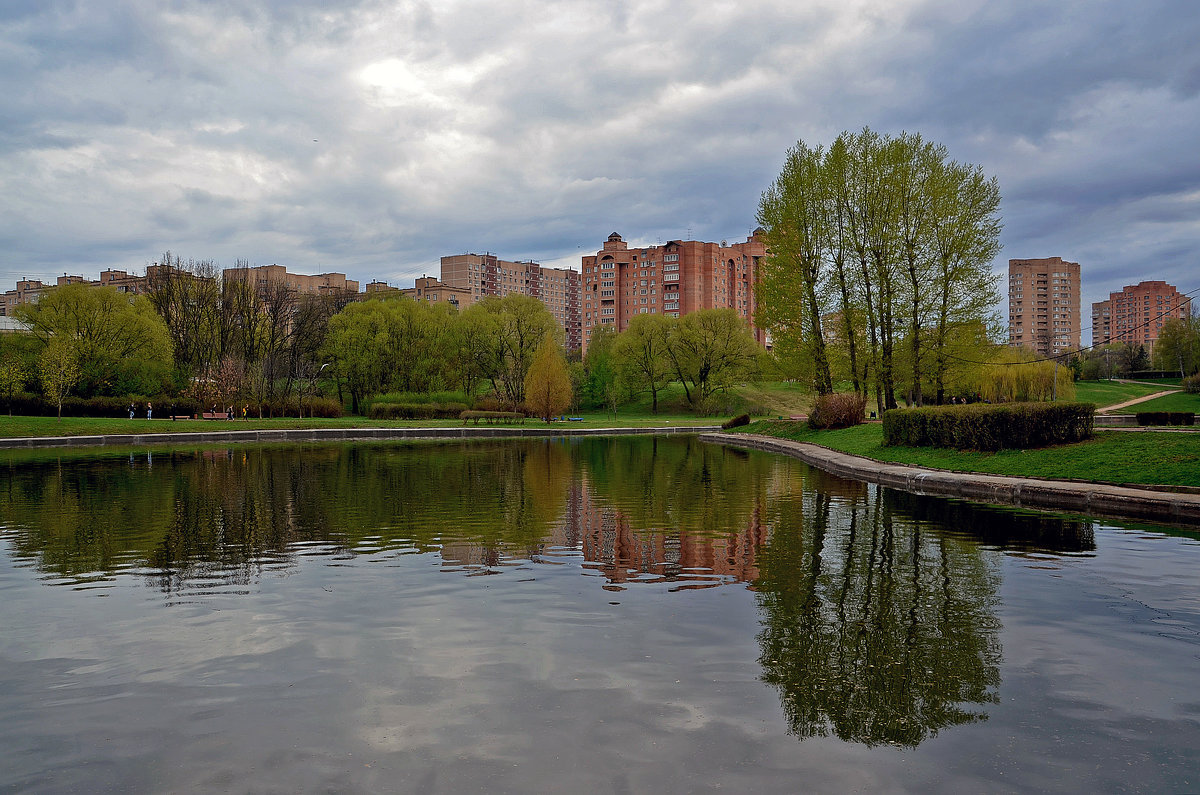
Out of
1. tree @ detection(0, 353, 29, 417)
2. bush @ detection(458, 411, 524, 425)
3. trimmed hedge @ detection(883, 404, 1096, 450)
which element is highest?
tree @ detection(0, 353, 29, 417)

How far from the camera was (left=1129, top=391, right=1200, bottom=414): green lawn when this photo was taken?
56.5m

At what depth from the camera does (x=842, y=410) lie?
1517 inches

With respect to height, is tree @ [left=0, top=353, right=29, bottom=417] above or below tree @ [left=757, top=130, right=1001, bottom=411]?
below

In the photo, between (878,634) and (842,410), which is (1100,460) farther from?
(842,410)

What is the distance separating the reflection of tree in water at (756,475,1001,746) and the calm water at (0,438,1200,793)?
1.3 inches

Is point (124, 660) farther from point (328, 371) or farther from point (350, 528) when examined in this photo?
point (328, 371)

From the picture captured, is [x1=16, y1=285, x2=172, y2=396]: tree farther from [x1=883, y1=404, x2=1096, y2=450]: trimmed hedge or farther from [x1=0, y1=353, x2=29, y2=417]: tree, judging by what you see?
[x1=883, y1=404, x2=1096, y2=450]: trimmed hedge

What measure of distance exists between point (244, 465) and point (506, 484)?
40.5 ft

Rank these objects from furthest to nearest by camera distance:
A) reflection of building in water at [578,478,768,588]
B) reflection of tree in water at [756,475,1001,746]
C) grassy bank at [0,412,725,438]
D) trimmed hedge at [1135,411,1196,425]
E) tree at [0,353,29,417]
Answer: tree at [0,353,29,417]
grassy bank at [0,412,725,438]
trimmed hedge at [1135,411,1196,425]
reflection of building in water at [578,478,768,588]
reflection of tree in water at [756,475,1001,746]

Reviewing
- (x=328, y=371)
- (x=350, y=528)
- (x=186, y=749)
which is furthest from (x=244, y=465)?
(x=328, y=371)

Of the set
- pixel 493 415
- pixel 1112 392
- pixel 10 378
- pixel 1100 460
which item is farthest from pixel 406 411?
pixel 1112 392

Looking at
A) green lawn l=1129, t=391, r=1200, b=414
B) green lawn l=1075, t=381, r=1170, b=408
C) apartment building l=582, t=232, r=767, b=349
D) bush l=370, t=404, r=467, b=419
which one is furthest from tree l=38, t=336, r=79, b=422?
apartment building l=582, t=232, r=767, b=349

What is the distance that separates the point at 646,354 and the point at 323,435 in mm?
46448

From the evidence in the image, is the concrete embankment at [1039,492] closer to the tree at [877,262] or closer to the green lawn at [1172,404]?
the tree at [877,262]
